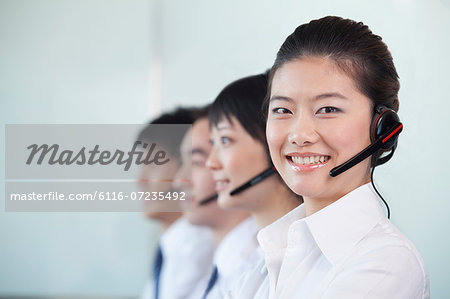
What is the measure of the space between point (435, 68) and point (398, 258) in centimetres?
62

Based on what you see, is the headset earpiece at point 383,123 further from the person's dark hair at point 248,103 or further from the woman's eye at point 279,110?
the person's dark hair at point 248,103

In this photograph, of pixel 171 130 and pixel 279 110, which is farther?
pixel 171 130

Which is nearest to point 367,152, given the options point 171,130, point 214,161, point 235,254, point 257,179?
point 257,179

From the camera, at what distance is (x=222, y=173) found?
155cm

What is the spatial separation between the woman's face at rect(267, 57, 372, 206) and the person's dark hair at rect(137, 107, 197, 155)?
1343 millimetres

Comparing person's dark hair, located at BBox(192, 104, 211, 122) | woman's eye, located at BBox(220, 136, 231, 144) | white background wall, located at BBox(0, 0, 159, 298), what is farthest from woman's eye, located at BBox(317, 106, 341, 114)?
white background wall, located at BBox(0, 0, 159, 298)

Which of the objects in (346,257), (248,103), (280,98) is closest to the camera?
(346,257)

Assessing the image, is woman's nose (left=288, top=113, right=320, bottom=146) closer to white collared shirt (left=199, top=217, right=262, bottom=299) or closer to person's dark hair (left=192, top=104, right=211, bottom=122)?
white collared shirt (left=199, top=217, right=262, bottom=299)

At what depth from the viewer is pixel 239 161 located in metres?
1.47

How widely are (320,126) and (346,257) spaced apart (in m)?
0.25

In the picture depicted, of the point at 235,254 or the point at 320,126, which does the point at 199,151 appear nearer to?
the point at 235,254

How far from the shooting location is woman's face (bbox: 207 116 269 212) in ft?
4.72

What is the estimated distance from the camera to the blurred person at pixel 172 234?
7.13 ft

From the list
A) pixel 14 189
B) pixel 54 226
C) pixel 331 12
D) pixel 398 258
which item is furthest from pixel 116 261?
pixel 398 258
